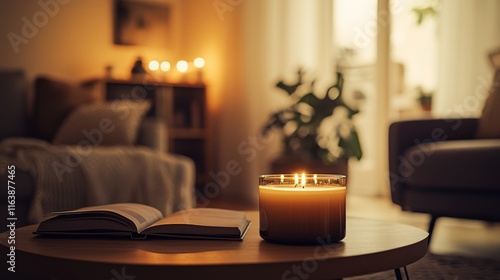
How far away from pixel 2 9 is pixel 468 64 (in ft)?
9.34

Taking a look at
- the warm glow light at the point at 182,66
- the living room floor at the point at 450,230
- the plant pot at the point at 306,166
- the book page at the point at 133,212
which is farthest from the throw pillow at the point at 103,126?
the book page at the point at 133,212

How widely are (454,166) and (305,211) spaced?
3.93ft

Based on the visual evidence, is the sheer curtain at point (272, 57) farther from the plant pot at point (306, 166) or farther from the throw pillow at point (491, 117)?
the throw pillow at point (491, 117)

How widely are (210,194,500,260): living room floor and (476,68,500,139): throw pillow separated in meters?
0.42

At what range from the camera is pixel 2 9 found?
352cm

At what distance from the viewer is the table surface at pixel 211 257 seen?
1.99 feet

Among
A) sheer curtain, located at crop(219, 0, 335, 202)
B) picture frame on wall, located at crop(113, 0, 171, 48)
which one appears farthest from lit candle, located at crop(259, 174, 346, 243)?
picture frame on wall, located at crop(113, 0, 171, 48)

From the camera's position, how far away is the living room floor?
1941 mm

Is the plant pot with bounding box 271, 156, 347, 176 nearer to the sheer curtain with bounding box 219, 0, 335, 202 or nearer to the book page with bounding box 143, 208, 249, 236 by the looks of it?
the sheer curtain with bounding box 219, 0, 335, 202

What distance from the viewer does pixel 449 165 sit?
71.8 inches

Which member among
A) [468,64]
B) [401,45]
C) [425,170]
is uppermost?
[401,45]

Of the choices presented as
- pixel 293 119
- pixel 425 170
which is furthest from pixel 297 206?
pixel 293 119

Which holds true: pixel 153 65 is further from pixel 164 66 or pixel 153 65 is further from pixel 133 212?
pixel 133 212

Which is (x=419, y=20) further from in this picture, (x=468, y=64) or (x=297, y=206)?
(x=297, y=206)
